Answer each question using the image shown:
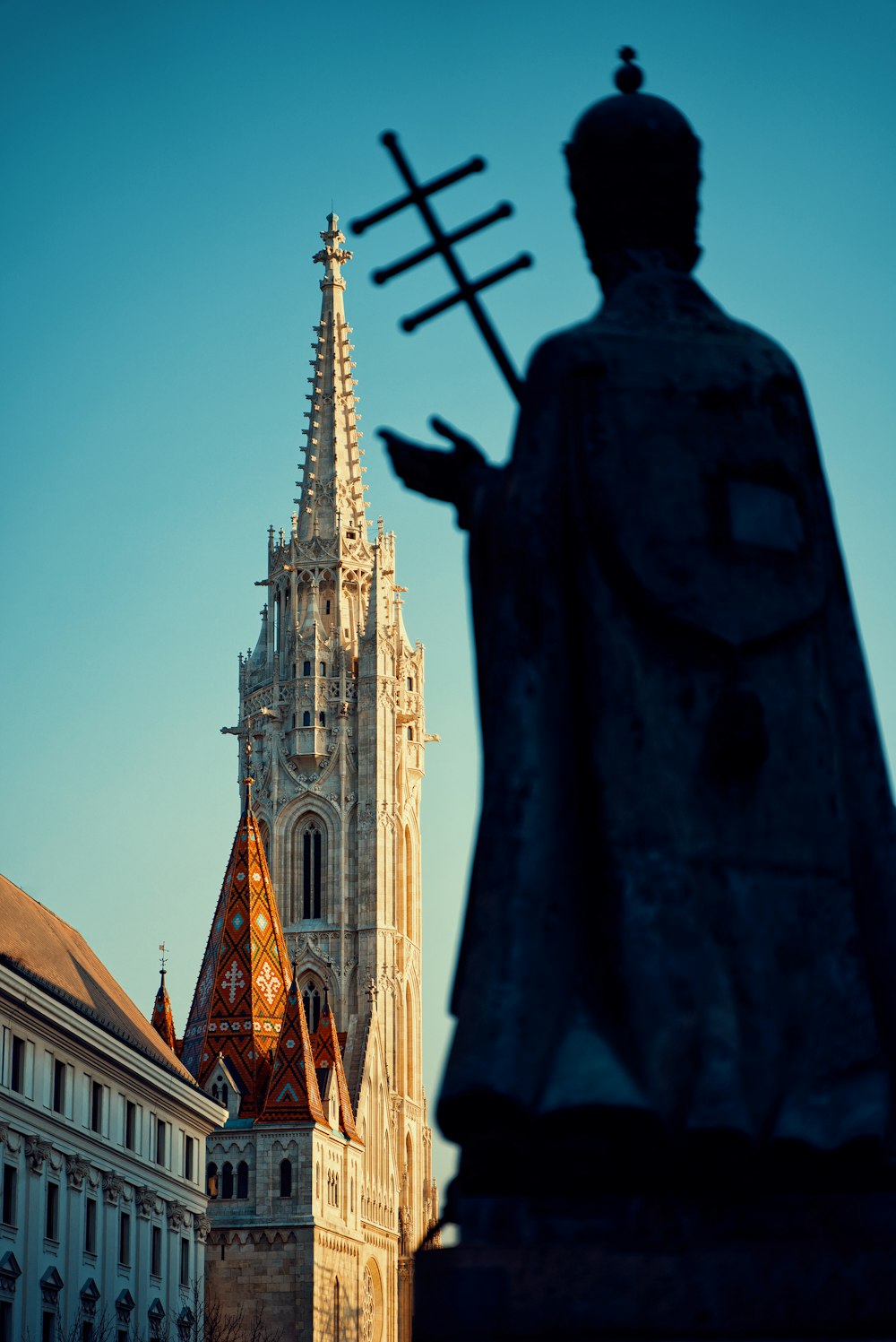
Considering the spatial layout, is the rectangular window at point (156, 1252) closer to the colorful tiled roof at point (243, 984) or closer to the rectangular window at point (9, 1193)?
the rectangular window at point (9, 1193)

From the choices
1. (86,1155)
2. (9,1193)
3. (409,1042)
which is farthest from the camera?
(409,1042)

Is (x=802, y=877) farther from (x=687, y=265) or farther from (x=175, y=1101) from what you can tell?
(x=175, y=1101)

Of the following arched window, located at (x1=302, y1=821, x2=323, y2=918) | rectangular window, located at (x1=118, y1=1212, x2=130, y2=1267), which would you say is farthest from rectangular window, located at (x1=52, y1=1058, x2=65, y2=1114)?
arched window, located at (x1=302, y1=821, x2=323, y2=918)

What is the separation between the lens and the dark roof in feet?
144

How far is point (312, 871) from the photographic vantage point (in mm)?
85750

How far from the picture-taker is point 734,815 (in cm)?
447

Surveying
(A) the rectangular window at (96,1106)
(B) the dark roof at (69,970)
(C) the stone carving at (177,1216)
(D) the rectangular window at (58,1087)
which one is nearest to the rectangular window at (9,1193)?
(D) the rectangular window at (58,1087)

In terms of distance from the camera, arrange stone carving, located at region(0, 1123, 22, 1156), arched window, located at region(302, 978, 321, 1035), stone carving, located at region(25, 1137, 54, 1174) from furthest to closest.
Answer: arched window, located at region(302, 978, 321, 1035)
stone carving, located at region(25, 1137, 54, 1174)
stone carving, located at region(0, 1123, 22, 1156)

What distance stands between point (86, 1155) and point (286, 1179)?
21.7 metres

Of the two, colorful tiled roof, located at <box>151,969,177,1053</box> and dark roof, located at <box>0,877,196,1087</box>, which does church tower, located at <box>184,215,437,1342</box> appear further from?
dark roof, located at <box>0,877,196,1087</box>

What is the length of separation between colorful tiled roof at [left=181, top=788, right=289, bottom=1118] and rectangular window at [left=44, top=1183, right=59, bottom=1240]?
2294cm

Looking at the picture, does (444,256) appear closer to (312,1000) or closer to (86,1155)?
(86,1155)

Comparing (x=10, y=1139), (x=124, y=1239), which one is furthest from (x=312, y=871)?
(x=10, y=1139)

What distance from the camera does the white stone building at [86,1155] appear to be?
38188 mm
